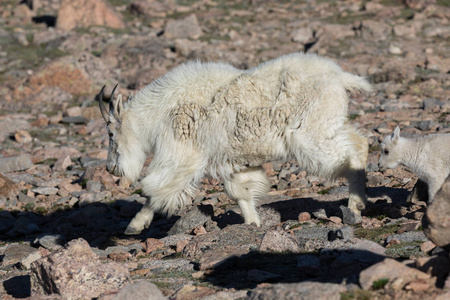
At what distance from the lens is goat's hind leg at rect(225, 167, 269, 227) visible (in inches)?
334

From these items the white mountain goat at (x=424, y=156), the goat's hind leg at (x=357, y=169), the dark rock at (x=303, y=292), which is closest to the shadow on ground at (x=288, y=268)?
the dark rock at (x=303, y=292)

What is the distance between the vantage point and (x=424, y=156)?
7688 mm

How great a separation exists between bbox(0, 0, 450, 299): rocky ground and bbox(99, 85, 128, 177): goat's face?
3.62 feet

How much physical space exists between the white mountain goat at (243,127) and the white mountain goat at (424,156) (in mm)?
825

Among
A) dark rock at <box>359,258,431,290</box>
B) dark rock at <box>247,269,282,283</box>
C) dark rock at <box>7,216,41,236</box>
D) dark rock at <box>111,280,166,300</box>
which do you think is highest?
dark rock at <box>359,258,431,290</box>

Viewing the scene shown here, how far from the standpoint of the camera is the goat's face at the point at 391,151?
8.13 m

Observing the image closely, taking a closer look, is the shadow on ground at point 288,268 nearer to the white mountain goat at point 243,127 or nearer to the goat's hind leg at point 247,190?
the white mountain goat at point 243,127

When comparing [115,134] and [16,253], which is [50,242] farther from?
[115,134]

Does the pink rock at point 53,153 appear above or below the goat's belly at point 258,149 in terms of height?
below

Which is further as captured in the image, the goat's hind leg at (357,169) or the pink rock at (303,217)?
the pink rock at (303,217)

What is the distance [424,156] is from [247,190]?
234cm

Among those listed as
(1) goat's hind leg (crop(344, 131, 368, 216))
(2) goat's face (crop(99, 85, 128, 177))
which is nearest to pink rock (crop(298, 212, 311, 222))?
(1) goat's hind leg (crop(344, 131, 368, 216))

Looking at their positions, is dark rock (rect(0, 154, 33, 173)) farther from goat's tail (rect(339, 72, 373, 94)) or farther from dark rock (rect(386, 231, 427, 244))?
dark rock (rect(386, 231, 427, 244))

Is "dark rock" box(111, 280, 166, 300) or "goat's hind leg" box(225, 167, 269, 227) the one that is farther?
"goat's hind leg" box(225, 167, 269, 227)
